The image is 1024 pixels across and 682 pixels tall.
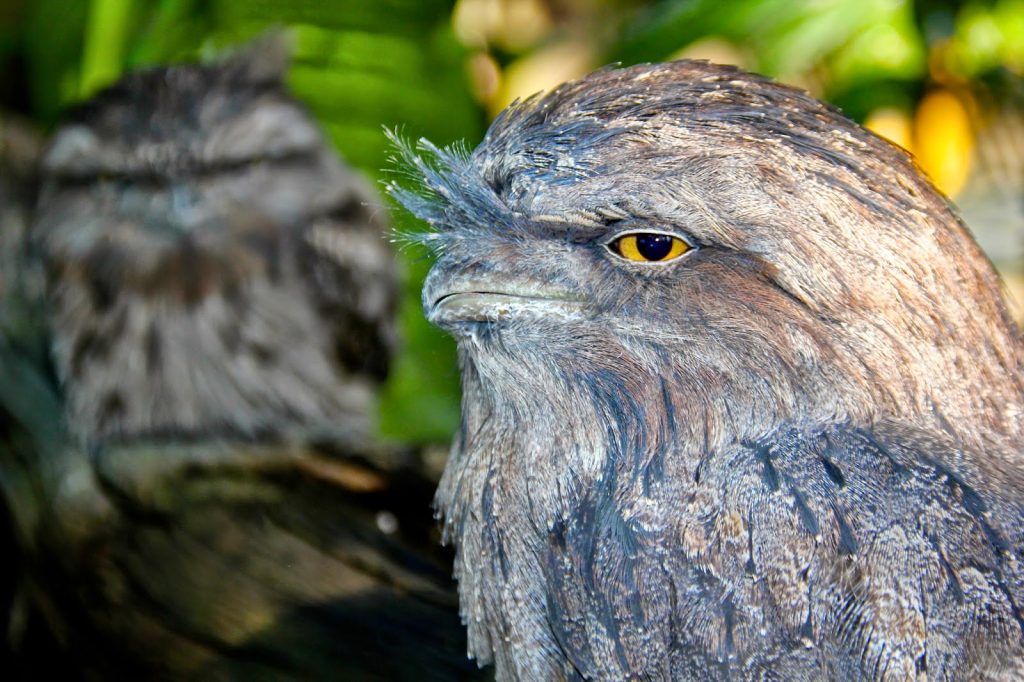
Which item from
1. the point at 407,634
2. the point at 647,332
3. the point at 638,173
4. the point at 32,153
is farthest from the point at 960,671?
A: the point at 32,153

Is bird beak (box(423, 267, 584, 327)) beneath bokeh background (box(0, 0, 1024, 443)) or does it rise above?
beneath

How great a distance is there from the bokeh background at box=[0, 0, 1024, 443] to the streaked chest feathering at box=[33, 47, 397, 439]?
11.2 inches

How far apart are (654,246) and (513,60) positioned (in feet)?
11.9

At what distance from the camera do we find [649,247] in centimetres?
165

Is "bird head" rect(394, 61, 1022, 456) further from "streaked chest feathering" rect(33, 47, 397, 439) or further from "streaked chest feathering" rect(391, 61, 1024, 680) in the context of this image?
"streaked chest feathering" rect(33, 47, 397, 439)

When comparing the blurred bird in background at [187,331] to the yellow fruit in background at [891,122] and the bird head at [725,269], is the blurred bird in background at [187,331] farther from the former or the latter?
the yellow fruit in background at [891,122]

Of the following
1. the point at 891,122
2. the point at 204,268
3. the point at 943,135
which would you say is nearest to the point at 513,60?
the point at 891,122

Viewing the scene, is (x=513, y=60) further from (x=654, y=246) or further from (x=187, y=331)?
(x=654, y=246)

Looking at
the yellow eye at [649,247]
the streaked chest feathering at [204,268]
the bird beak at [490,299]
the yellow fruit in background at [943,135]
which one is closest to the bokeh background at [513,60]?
the yellow fruit in background at [943,135]

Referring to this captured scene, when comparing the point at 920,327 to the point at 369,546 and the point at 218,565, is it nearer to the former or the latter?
the point at 369,546

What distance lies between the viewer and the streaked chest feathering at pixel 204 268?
408cm

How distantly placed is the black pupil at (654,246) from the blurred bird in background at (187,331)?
144 cm

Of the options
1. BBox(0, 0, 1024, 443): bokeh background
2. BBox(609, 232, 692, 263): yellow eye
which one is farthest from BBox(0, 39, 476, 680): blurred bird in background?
BBox(609, 232, 692, 263): yellow eye

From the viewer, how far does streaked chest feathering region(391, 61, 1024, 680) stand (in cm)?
154
